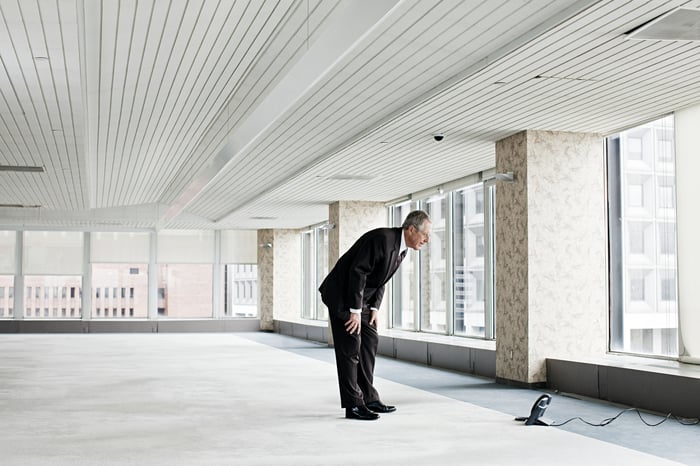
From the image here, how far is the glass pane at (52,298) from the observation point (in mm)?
21250

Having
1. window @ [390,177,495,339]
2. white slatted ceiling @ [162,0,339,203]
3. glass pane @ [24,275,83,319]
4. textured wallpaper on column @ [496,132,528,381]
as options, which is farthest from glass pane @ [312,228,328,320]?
textured wallpaper on column @ [496,132,528,381]

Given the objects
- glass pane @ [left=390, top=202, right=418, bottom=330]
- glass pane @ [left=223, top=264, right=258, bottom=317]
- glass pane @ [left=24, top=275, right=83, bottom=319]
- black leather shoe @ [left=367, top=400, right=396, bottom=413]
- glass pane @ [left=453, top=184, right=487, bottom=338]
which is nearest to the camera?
black leather shoe @ [left=367, top=400, right=396, bottom=413]

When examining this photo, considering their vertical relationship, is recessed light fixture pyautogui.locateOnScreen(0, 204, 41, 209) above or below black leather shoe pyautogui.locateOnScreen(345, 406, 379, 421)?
above

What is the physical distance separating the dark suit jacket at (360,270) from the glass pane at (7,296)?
1735 cm

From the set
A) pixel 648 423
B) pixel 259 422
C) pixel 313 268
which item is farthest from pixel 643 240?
pixel 313 268

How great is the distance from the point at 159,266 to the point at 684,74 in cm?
1777

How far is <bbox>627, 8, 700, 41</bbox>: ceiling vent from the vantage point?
4961mm

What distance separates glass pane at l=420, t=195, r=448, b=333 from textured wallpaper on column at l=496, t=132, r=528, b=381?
13.8ft

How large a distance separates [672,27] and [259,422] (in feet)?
12.3

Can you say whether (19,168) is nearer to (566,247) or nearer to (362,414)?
(566,247)

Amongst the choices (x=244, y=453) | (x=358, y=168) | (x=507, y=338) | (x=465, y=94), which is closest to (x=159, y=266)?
(x=358, y=168)

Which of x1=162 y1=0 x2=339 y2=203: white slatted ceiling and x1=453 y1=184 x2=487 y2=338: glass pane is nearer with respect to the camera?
x1=162 y1=0 x2=339 y2=203: white slatted ceiling

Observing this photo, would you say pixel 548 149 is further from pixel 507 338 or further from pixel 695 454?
pixel 695 454

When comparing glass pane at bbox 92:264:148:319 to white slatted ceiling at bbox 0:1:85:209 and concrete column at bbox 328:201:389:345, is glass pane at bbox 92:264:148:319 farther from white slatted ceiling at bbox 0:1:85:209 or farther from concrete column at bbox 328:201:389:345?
concrete column at bbox 328:201:389:345
